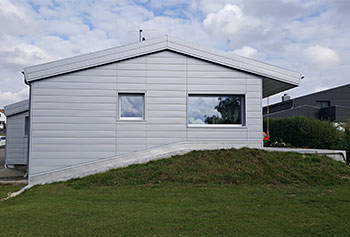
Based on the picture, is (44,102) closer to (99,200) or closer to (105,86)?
(105,86)

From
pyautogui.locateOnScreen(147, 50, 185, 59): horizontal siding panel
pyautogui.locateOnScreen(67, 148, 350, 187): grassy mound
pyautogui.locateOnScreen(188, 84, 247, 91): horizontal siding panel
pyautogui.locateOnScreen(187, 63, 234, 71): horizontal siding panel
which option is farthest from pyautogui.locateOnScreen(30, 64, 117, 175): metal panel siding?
pyautogui.locateOnScreen(188, 84, 247, 91): horizontal siding panel

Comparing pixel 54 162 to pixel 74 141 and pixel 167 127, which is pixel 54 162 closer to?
pixel 74 141

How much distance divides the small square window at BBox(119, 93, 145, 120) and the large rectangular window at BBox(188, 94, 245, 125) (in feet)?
6.10

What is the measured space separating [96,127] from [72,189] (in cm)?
261

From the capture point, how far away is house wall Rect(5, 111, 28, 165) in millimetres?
14961

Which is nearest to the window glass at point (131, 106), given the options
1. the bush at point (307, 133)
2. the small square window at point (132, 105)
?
the small square window at point (132, 105)

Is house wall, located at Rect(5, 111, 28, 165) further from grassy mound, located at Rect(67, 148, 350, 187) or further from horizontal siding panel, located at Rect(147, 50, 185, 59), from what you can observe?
horizontal siding panel, located at Rect(147, 50, 185, 59)

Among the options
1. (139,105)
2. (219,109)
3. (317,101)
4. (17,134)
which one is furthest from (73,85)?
(317,101)

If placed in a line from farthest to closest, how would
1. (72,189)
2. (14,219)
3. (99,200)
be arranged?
(72,189)
(99,200)
(14,219)

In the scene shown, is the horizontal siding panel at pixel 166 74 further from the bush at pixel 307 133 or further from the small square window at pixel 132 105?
the bush at pixel 307 133

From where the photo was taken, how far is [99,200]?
6.89 m

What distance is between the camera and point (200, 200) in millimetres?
6699

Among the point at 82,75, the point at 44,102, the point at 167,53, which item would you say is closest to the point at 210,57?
the point at 167,53

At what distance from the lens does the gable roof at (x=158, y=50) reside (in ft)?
33.4
